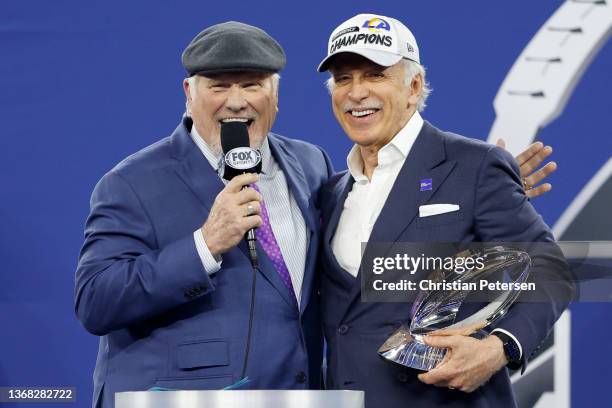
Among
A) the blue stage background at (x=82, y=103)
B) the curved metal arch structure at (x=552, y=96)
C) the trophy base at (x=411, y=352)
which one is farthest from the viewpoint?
the blue stage background at (x=82, y=103)

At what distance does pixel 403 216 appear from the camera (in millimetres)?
2334

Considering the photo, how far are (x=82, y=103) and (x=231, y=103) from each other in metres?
0.92

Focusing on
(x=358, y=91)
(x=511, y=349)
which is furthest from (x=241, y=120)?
(x=511, y=349)

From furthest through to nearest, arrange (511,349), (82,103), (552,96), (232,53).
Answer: (82,103), (552,96), (232,53), (511,349)

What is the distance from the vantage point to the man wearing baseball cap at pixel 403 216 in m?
2.19

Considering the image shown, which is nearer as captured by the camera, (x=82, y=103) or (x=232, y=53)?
(x=232, y=53)

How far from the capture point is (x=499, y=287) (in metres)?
2.31

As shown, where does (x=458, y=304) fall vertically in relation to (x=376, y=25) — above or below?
below

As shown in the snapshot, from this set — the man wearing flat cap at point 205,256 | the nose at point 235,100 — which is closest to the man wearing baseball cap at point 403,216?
the man wearing flat cap at point 205,256

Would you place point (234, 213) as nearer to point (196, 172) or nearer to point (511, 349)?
point (196, 172)

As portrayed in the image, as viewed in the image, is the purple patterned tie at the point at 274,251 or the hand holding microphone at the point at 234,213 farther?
the purple patterned tie at the point at 274,251

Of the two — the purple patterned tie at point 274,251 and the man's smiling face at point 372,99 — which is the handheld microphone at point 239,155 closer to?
the purple patterned tie at point 274,251

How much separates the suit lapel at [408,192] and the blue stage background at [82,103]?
29.6 inches

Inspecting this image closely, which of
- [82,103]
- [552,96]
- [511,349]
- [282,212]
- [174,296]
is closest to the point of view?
[511,349]
